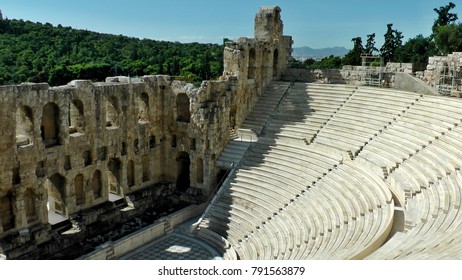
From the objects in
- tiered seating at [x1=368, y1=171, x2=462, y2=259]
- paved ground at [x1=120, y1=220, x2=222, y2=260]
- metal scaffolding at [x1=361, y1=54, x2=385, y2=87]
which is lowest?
paved ground at [x1=120, y1=220, x2=222, y2=260]


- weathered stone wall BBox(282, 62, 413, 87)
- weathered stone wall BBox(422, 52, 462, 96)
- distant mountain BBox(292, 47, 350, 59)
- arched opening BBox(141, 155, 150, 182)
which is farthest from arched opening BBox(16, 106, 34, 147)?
A: distant mountain BBox(292, 47, 350, 59)

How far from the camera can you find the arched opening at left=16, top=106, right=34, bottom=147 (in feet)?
63.8

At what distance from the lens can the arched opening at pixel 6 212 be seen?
61.9 feet

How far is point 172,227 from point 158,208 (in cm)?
245

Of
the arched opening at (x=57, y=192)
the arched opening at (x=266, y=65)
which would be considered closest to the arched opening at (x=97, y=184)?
the arched opening at (x=57, y=192)

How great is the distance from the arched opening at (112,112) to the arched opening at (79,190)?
340 centimetres

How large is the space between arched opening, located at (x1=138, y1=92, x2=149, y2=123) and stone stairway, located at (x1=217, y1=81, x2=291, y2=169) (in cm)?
491

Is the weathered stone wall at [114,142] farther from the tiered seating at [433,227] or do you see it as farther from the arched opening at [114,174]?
the tiered seating at [433,227]

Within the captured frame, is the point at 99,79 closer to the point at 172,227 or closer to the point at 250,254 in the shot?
the point at 172,227

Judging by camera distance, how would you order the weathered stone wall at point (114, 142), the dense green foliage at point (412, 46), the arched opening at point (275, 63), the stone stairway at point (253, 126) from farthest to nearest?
the dense green foliage at point (412, 46) < the arched opening at point (275, 63) < the stone stairway at point (253, 126) < the weathered stone wall at point (114, 142)

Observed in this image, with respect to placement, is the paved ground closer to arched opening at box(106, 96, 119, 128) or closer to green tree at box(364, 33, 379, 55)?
arched opening at box(106, 96, 119, 128)

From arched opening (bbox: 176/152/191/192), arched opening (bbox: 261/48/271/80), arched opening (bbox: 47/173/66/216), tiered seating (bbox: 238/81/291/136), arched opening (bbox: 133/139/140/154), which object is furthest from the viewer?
arched opening (bbox: 261/48/271/80)

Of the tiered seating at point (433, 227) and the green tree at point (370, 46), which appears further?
the green tree at point (370, 46)

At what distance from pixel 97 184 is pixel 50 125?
13.4ft
